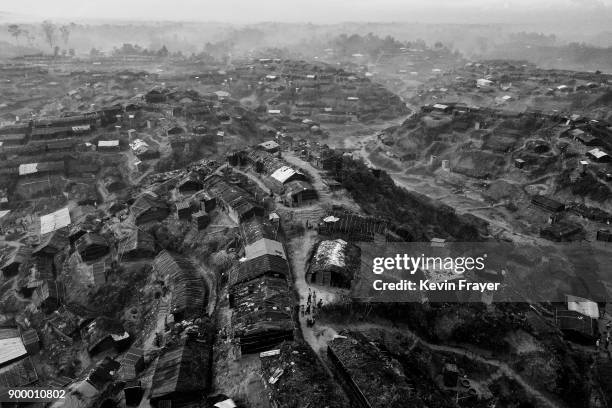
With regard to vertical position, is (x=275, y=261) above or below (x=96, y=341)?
above

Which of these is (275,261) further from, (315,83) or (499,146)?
(315,83)

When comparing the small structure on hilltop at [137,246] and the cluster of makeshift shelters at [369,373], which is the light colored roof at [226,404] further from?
the small structure on hilltop at [137,246]

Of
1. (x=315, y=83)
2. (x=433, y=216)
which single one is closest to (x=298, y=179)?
(x=433, y=216)

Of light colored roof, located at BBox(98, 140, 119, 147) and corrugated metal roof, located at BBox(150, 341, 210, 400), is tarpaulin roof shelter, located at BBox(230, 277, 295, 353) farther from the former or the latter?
light colored roof, located at BBox(98, 140, 119, 147)

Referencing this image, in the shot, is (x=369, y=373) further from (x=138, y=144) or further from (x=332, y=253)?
(x=138, y=144)

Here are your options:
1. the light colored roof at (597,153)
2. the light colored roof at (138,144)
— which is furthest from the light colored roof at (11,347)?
the light colored roof at (597,153)

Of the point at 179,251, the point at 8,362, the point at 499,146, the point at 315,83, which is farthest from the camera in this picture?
the point at 315,83

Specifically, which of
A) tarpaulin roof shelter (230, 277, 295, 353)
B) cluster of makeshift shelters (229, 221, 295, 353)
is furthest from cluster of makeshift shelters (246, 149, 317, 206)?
tarpaulin roof shelter (230, 277, 295, 353)
